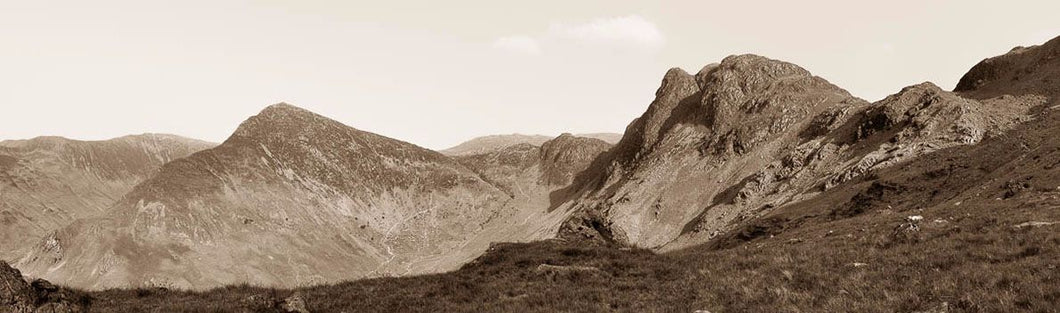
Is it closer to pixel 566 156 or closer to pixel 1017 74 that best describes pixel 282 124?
pixel 566 156

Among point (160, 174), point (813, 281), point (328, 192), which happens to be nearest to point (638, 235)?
point (813, 281)

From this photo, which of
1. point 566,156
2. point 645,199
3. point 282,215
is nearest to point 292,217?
point 282,215

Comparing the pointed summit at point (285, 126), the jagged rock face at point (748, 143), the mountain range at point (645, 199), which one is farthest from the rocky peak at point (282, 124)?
the jagged rock face at point (748, 143)

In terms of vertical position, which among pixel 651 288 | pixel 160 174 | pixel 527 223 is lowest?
pixel 527 223

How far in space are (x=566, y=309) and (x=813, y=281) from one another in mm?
6431

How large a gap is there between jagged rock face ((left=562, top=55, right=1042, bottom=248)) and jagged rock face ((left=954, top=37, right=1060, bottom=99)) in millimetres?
4791

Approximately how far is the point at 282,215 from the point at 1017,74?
127m

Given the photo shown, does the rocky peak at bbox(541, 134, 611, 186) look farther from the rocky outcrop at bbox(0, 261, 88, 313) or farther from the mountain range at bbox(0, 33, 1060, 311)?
the rocky outcrop at bbox(0, 261, 88, 313)

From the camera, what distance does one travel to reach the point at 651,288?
1730cm

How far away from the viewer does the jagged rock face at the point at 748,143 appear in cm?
6197

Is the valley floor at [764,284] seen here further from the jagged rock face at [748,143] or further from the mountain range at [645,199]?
the jagged rock face at [748,143]

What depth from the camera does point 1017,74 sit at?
74.1m

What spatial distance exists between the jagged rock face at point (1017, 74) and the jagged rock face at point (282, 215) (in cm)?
7874

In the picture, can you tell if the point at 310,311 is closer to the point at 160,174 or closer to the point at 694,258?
the point at 694,258
